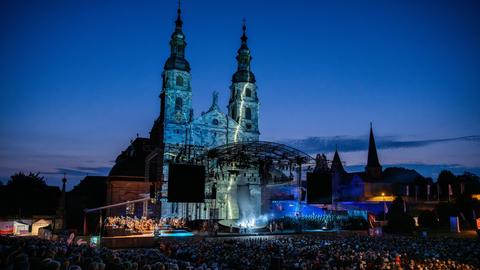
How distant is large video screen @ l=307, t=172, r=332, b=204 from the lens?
2925cm

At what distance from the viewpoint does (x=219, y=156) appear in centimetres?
2788

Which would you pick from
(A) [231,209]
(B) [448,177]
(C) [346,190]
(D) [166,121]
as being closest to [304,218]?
(A) [231,209]

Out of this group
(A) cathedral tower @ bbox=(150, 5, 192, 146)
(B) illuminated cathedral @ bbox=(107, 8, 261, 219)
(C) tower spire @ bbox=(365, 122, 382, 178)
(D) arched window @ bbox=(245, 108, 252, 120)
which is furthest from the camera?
(C) tower spire @ bbox=(365, 122, 382, 178)

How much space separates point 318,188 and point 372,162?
36221 millimetres

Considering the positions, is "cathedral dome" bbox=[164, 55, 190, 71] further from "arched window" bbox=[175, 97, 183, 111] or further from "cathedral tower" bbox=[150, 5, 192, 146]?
"arched window" bbox=[175, 97, 183, 111]

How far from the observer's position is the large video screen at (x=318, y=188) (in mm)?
29250

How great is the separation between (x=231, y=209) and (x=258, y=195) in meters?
4.11

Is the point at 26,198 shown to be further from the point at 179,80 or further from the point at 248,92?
the point at 248,92

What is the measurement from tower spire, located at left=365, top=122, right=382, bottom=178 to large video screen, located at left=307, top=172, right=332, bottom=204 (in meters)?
35.0

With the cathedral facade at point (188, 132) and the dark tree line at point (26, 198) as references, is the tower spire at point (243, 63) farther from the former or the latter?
the dark tree line at point (26, 198)

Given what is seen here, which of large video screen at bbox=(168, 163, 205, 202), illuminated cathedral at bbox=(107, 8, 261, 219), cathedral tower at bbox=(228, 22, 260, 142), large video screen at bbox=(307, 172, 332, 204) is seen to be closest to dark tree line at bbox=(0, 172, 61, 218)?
illuminated cathedral at bbox=(107, 8, 261, 219)

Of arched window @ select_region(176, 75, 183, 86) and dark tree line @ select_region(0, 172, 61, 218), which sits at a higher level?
arched window @ select_region(176, 75, 183, 86)

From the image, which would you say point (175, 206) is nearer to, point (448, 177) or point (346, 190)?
point (346, 190)

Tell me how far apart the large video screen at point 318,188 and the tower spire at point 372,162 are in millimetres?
35033
